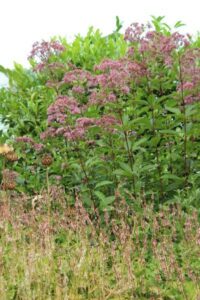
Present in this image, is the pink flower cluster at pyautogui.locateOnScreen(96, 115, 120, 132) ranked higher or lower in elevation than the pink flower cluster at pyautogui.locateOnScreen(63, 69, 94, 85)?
lower

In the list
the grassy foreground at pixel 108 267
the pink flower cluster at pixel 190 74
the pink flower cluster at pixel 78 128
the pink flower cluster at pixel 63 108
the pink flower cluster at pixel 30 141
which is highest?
the pink flower cluster at pixel 190 74

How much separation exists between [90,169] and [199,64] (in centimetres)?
150

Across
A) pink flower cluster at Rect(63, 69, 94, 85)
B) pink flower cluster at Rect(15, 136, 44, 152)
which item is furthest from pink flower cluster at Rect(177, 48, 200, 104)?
pink flower cluster at Rect(15, 136, 44, 152)

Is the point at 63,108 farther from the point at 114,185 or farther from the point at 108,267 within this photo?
the point at 108,267

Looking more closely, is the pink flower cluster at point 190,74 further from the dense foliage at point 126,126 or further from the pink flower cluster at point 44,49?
the pink flower cluster at point 44,49

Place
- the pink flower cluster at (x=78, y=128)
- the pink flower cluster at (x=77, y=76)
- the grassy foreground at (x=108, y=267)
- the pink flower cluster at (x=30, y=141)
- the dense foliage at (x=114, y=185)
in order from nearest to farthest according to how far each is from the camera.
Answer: the grassy foreground at (x=108, y=267) < the dense foliage at (x=114, y=185) < the pink flower cluster at (x=78, y=128) < the pink flower cluster at (x=77, y=76) < the pink flower cluster at (x=30, y=141)

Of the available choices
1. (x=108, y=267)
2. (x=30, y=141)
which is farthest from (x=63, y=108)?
(x=108, y=267)

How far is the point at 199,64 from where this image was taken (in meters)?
6.76

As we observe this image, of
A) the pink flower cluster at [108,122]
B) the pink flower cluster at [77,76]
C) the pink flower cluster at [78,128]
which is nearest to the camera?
the pink flower cluster at [108,122]

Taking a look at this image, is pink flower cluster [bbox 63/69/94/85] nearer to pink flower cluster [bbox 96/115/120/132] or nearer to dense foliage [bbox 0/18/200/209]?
dense foliage [bbox 0/18/200/209]

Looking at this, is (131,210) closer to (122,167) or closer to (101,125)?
(122,167)

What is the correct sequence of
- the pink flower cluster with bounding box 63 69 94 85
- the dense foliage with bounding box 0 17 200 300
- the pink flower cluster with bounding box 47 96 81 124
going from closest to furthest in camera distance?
the dense foliage with bounding box 0 17 200 300 < the pink flower cluster with bounding box 47 96 81 124 < the pink flower cluster with bounding box 63 69 94 85

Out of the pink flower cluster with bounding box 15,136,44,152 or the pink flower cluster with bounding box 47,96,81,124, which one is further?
the pink flower cluster with bounding box 15,136,44,152

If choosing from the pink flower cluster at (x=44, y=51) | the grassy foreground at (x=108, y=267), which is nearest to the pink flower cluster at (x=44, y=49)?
the pink flower cluster at (x=44, y=51)
